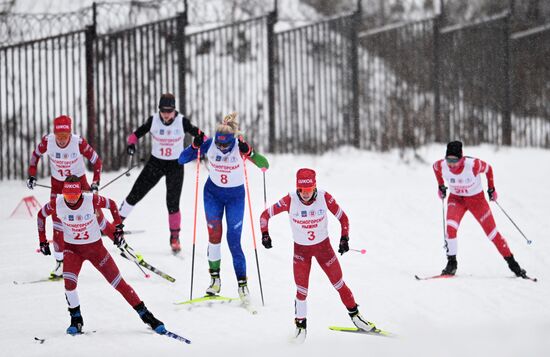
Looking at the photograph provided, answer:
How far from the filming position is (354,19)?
17.8 m

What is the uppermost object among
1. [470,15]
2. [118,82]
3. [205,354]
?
[470,15]

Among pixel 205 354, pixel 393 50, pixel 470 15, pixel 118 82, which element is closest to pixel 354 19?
pixel 393 50

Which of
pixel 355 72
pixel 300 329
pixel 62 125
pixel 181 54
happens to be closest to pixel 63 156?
pixel 62 125

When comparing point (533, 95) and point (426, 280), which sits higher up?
point (533, 95)

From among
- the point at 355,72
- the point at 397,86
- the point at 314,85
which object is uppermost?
the point at 355,72

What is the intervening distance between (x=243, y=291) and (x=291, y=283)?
4.15ft

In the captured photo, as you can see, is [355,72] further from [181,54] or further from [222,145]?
[222,145]

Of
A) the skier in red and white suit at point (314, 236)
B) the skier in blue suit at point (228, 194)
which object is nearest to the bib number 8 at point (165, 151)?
the skier in blue suit at point (228, 194)

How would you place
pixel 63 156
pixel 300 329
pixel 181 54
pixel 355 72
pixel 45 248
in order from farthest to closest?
pixel 355 72, pixel 181 54, pixel 63 156, pixel 45 248, pixel 300 329

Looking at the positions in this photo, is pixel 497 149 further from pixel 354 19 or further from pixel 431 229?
pixel 431 229

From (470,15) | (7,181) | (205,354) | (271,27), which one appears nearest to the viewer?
(205,354)

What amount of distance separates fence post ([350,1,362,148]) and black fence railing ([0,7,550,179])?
0.09 feet

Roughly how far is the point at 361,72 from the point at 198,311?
1157 centimetres

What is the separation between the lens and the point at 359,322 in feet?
26.1
